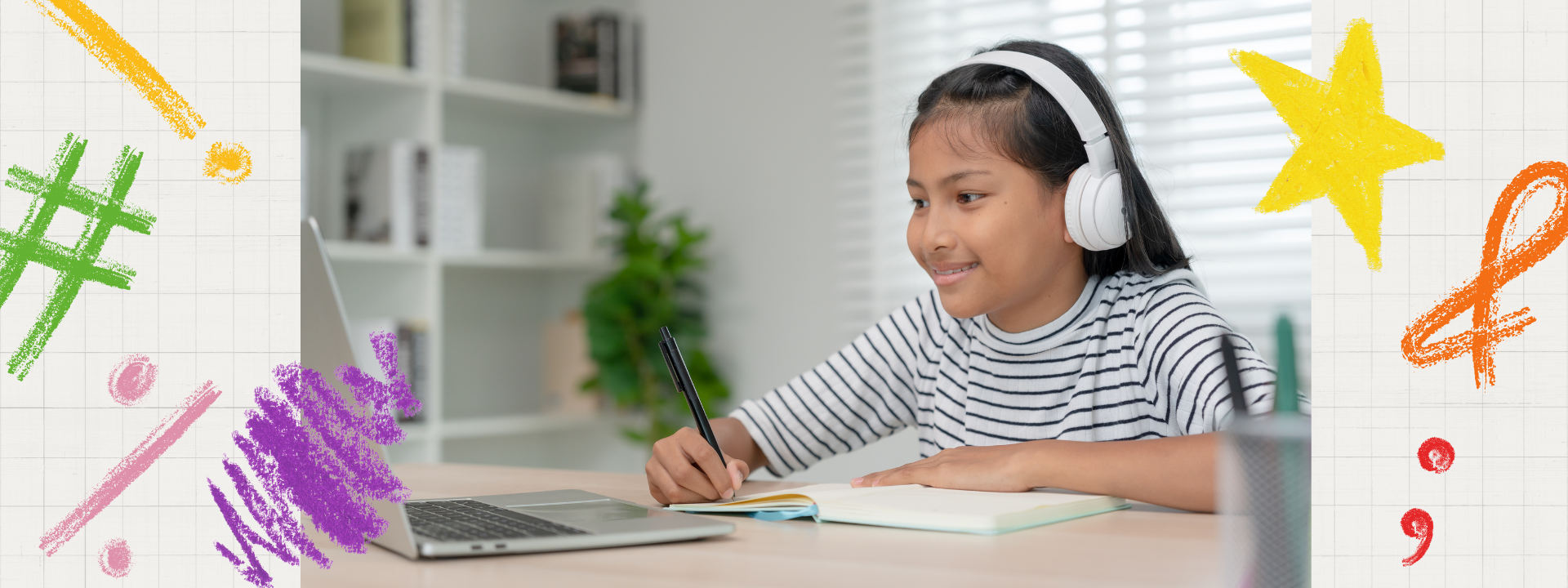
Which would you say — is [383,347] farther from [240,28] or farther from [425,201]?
[425,201]

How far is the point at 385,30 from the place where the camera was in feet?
8.38

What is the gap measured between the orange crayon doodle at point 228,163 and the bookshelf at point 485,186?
1951mm

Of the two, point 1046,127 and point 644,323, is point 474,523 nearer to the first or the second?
point 1046,127

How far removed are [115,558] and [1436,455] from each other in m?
0.63

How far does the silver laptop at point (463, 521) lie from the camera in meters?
0.62

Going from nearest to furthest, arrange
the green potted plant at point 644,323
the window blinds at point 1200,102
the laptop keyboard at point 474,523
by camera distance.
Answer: the laptop keyboard at point 474,523
the window blinds at point 1200,102
the green potted plant at point 644,323

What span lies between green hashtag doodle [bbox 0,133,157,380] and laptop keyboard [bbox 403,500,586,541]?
219 mm

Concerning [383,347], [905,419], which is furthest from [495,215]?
[383,347]

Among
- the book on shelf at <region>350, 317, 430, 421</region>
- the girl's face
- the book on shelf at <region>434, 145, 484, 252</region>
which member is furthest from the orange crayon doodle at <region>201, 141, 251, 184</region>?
the book on shelf at <region>434, 145, 484, 252</region>

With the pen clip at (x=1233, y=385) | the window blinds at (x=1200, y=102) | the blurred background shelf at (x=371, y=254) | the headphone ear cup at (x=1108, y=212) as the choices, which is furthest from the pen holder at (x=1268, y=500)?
the blurred background shelf at (x=371, y=254)

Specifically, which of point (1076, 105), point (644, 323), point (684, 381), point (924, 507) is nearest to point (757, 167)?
point (644, 323)

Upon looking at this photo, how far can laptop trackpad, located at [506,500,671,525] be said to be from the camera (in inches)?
29.9

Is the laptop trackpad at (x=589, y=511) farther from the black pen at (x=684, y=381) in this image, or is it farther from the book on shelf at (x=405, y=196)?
the book on shelf at (x=405, y=196)

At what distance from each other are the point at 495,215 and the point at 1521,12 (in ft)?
9.07
